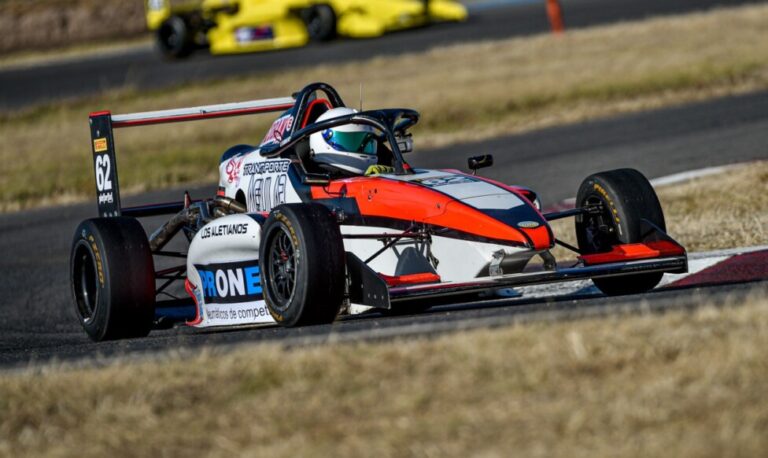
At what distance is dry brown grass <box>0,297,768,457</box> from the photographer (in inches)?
166

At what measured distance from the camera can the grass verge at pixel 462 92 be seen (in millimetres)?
18484

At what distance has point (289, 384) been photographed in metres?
5.12

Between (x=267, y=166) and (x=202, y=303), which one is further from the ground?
(x=267, y=166)

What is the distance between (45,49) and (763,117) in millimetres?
24644

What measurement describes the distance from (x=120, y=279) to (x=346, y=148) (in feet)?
5.59

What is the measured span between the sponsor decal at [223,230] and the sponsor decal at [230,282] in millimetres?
209

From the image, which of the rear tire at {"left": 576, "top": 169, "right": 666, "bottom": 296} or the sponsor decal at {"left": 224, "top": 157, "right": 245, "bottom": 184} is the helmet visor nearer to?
the sponsor decal at {"left": 224, "top": 157, "right": 245, "bottom": 184}

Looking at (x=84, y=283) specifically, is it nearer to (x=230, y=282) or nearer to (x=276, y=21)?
(x=230, y=282)

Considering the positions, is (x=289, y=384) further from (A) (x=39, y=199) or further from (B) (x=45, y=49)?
(B) (x=45, y=49)

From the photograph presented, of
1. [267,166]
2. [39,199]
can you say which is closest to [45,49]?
[39,199]

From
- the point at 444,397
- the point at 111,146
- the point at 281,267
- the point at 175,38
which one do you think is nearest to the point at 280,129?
the point at 111,146

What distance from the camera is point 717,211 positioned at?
11633mm

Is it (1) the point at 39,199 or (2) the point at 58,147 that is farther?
(2) the point at 58,147

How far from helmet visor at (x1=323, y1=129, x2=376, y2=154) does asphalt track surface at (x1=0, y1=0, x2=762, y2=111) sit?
1707cm
